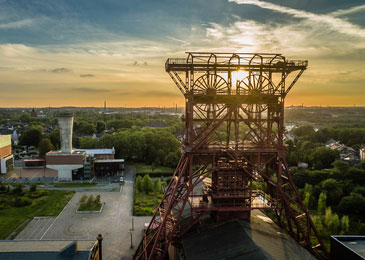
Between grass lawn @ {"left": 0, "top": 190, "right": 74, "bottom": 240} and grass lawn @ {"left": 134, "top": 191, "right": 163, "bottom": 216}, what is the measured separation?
11.2m

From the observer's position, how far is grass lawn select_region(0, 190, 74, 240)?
3350 centimetres

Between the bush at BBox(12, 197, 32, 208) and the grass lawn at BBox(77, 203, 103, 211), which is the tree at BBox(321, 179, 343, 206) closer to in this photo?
the grass lawn at BBox(77, 203, 103, 211)

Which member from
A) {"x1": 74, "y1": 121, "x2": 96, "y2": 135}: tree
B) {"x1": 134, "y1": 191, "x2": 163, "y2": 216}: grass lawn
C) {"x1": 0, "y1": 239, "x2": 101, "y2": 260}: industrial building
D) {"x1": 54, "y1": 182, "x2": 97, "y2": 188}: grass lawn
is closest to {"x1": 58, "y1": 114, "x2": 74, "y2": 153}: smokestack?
{"x1": 54, "y1": 182, "x2": 97, "y2": 188}: grass lawn

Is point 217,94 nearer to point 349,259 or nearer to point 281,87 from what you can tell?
point 281,87

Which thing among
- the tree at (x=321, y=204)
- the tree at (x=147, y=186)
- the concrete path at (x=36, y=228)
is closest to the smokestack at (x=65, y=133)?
the tree at (x=147, y=186)

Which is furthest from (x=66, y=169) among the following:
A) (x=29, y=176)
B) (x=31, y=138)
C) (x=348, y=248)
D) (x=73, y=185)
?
(x=348, y=248)

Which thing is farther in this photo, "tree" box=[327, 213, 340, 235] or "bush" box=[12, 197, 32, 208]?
"bush" box=[12, 197, 32, 208]

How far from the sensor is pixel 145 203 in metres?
41.1

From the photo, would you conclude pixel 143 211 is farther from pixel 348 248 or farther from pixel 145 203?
pixel 348 248

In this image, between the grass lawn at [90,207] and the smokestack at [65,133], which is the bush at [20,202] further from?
the smokestack at [65,133]

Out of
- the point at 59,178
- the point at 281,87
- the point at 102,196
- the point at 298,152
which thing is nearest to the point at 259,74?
the point at 281,87

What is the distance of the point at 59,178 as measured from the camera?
182 ft

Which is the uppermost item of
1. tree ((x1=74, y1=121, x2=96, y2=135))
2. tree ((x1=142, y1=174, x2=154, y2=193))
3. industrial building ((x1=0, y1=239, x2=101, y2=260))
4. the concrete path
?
tree ((x1=74, y1=121, x2=96, y2=135))

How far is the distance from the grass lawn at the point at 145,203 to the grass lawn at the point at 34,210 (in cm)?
1117
